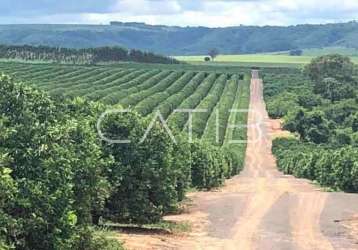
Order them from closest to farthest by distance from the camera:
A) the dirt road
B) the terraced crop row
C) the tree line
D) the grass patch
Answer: the dirt road → the grass patch → the terraced crop row → the tree line

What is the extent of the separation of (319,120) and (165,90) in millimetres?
28285

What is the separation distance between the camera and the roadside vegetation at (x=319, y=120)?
2173 inches

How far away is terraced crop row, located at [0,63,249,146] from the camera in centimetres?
9088

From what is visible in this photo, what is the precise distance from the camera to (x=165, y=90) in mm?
119438

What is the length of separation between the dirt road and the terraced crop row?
3351 cm

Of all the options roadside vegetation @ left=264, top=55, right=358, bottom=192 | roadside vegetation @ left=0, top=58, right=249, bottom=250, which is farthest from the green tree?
roadside vegetation @ left=0, top=58, right=249, bottom=250

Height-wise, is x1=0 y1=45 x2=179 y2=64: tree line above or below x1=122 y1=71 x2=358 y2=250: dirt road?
above

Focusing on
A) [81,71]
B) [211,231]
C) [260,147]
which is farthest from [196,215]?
[81,71]

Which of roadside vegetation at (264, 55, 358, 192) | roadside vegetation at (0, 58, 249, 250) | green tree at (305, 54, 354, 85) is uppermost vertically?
green tree at (305, 54, 354, 85)

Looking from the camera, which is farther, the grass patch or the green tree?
the green tree

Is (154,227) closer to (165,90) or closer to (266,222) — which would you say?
(266,222)

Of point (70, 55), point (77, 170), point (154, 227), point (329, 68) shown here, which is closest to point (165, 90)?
point (329, 68)

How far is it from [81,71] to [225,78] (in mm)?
32550

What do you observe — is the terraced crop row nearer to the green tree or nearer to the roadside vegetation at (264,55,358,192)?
the roadside vegetation at (264,55,358,192)
